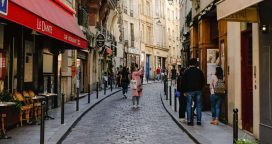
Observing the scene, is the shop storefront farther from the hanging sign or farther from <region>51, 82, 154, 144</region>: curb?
<region>51, 82, 154, 144</region>: curb

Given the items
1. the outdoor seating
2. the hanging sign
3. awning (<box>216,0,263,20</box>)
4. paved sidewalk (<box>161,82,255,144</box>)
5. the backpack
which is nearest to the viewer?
awning (<box>216,0,263,20</box>)

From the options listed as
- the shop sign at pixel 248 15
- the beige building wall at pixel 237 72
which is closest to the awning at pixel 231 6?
the shop sign at pixel 248 15

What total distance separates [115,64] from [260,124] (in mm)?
34223

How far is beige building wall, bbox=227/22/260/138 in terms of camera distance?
9602 millimetres

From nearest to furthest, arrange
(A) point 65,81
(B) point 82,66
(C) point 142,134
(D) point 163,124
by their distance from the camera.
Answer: (C) point 142,134, (D) point 163,124, (A) point 65,81, (B) point 82,66

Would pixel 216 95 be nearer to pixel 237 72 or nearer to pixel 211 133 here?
pixel 237 72

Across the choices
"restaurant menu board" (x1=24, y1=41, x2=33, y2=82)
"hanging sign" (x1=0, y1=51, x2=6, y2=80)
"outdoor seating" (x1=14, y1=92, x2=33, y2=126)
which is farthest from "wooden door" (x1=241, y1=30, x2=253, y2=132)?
"restaurant menu board" (x1=24, y1=41, x2=33, y2=82)

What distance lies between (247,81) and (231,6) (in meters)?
3.07

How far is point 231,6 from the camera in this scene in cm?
835

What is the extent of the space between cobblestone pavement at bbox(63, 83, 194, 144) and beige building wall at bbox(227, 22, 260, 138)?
157cm

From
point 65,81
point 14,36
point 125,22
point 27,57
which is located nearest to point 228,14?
point 14,36

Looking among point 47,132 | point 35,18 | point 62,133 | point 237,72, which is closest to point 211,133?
point 237,72

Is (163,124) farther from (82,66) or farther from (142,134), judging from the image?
(82,66)

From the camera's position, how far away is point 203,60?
1656 cm
